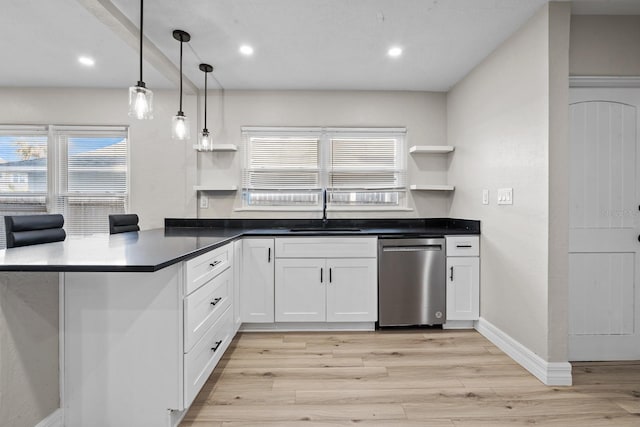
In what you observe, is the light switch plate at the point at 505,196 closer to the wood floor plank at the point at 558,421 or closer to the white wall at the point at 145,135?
the wood floor plank at the point at 558,421

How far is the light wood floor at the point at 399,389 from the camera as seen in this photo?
1.69m

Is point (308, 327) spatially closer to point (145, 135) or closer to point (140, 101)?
point (140, 101)

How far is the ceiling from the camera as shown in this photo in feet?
6.89

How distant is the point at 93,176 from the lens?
3.57 metres

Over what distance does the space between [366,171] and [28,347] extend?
308 centimetres

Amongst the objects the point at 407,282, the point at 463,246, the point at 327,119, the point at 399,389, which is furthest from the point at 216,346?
the point at 327,119

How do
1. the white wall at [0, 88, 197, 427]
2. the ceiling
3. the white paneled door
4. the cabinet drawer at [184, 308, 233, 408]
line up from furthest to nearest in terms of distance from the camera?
the white wall at [0, 88, 197, 427]
the white paneled door
the ceiling
the cabinet drawer at [184, 308, 233, 408]

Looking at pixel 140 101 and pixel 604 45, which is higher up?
pixel 604 45

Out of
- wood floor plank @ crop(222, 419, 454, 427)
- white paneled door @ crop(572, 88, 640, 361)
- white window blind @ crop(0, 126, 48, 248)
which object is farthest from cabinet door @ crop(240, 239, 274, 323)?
white window blind @ crop(0, 126, 48, 248)

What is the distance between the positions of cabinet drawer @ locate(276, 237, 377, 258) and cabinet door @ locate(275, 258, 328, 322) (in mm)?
65

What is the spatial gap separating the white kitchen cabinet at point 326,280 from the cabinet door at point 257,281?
0.07m

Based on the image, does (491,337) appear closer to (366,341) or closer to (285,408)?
(366,341)

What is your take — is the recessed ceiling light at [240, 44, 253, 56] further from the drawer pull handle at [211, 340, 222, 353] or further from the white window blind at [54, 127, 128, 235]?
the drawer pull handle at [211, 340, 222, 353]

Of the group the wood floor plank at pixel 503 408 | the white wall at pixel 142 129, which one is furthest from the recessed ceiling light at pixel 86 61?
the wood floor plank at pixel 503 408
